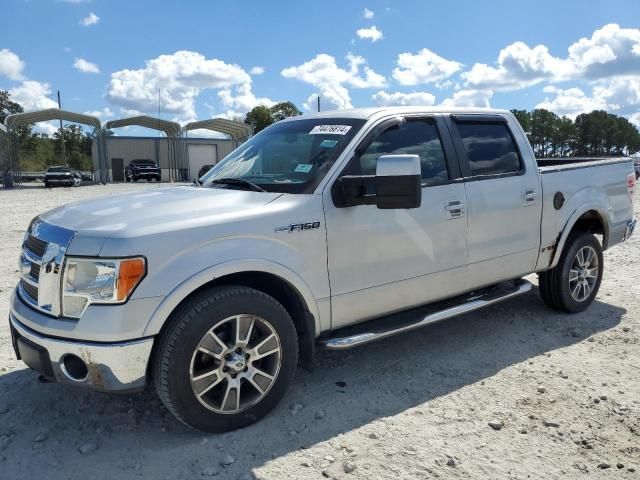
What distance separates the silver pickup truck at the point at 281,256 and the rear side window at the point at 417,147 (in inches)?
0.5

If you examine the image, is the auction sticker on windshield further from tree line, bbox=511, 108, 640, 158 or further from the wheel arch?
tree line, bbox=511, 108, 640, 158

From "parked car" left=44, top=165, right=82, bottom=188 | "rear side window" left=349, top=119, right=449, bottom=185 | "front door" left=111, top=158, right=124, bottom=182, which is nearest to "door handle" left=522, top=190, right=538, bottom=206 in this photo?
"rear side window" left=349, top=119, right=449, bottom=185

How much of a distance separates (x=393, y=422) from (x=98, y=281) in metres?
1.89

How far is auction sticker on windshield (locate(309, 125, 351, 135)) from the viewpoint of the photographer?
3771 mm

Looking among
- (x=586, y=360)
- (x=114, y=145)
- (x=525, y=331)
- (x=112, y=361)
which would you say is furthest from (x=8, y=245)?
(x=114, y=145)

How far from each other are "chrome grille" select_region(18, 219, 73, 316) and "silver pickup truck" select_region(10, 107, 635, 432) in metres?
0.01

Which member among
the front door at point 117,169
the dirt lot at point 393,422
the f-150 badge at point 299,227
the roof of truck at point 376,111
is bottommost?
the dirt lot at point 393,422

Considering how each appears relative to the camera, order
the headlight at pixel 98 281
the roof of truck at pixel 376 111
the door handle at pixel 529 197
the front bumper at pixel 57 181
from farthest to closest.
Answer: the front bumper at pixel 57 181 < the door handle at pixel 529 197 < the roof of truck at pixel 376 111 < the headlight at pixel 98 281

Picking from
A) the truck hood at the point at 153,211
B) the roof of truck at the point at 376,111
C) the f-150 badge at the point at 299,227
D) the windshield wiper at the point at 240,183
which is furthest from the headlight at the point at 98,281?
the roof of truck at the point at 376,111

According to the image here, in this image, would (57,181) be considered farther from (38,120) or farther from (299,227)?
(299,227)

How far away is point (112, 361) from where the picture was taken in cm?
277

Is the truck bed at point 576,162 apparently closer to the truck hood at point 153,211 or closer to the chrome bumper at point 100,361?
the truck hood at point 153,211

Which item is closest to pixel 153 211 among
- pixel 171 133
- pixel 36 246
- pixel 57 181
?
pixel 36 246

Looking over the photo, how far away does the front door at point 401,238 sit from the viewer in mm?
3494
